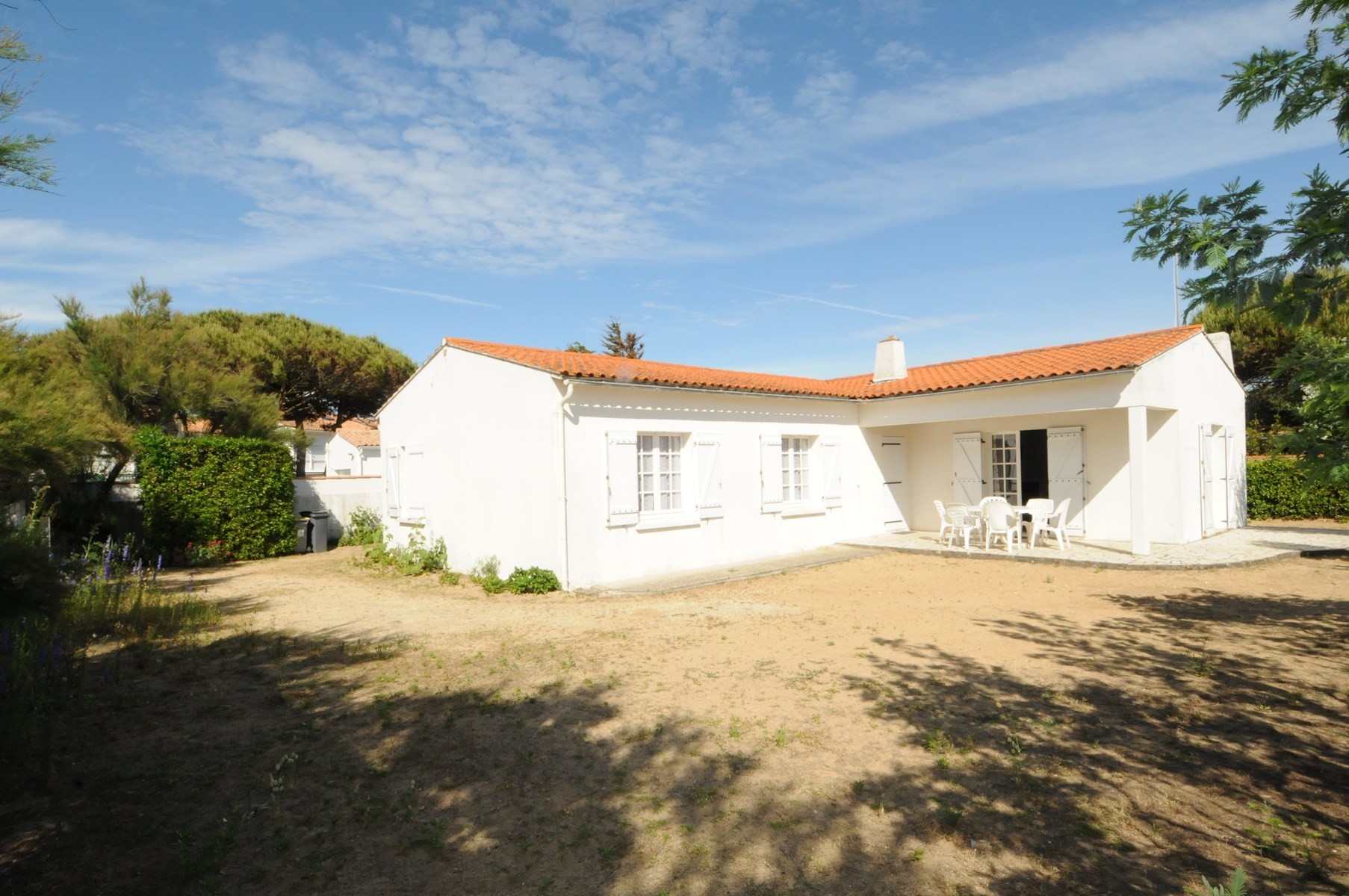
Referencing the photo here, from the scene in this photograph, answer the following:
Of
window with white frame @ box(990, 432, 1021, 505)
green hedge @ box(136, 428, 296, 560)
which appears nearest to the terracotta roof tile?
green hedge @ box(136, 428, 296, 560)

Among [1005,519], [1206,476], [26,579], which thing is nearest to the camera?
[26,579]

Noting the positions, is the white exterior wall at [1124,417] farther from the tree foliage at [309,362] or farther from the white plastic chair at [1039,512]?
the tree foliage at [309,362]

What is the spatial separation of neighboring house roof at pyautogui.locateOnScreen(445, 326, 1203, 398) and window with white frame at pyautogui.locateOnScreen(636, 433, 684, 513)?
3.14ft

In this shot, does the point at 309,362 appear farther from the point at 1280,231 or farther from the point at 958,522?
the point at 1280,231

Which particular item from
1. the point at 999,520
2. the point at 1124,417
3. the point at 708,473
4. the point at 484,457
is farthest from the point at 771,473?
the point at 1124,417

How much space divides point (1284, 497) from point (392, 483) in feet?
62.8

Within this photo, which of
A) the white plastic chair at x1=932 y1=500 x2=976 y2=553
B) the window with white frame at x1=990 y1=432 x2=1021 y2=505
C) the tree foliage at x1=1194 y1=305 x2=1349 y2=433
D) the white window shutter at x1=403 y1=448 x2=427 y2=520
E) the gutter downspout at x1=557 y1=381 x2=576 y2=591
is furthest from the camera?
the tree foliage at x1=1194 y1=305 x2=1349 y2=433

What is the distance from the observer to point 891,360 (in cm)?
1557

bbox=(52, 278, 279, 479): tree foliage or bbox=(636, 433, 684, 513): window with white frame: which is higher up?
bbox=(52, 278, 279, 479): tree foliage

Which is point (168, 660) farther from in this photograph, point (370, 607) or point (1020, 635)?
point (1020, 635)

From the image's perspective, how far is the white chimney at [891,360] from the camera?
50.9 feet

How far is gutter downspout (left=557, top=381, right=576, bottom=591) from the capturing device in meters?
10.1

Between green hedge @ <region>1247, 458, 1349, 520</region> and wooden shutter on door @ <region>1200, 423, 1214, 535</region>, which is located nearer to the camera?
wooden shutter on door @ <region>1200, 423, 1214, 535</region>

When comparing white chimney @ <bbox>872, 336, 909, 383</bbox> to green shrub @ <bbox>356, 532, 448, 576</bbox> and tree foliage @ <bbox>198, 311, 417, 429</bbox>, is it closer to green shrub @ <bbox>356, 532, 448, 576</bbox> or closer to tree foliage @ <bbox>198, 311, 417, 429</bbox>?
green shrub @ <bbox>356, 532, 448, 576</bbox>
